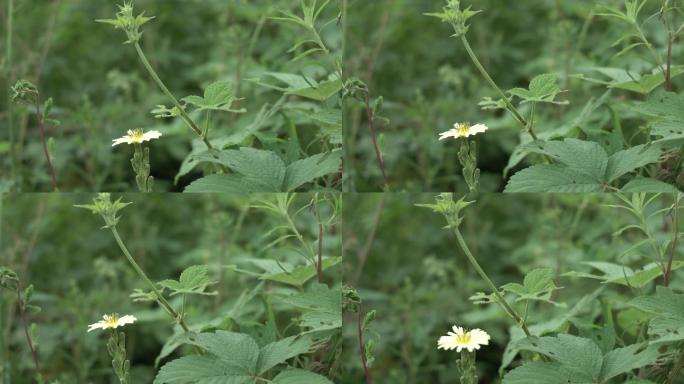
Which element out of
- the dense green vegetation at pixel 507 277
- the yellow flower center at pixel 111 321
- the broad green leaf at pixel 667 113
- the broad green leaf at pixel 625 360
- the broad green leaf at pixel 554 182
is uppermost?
the broad green leaf at pixel 667 113

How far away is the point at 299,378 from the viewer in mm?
2471

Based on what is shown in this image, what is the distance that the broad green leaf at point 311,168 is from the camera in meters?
2.48

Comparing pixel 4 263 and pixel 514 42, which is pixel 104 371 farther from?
pixel 514 42

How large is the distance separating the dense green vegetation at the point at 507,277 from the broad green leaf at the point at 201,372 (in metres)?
0.41

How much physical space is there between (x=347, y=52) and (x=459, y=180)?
534mm

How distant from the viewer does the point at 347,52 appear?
10.0 feet

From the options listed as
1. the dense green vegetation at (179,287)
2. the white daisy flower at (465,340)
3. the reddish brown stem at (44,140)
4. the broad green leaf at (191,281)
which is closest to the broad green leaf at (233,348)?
the dense green vegetation at (179,287)

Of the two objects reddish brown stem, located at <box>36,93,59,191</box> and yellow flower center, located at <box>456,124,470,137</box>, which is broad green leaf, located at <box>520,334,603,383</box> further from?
reddish brown stem, located at <box>36,93,59,191</box>

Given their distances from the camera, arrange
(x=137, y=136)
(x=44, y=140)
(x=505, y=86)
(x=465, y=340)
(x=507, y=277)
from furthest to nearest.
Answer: (x=507, y=277) → (x=505, y=86) → (x=44, y=140) → (x=137, y=136) → (x=465, y=340)

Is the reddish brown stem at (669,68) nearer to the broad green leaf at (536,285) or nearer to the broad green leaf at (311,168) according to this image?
the broad green leaf at (536,285)

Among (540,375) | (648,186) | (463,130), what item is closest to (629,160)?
(648,186)

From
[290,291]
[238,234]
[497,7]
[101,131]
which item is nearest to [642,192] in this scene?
[290,291]

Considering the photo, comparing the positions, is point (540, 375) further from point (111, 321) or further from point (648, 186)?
point (111, 321)

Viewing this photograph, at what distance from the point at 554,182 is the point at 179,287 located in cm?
97
